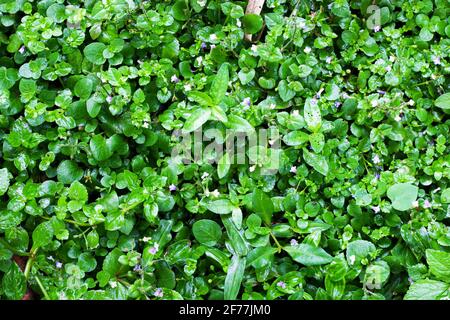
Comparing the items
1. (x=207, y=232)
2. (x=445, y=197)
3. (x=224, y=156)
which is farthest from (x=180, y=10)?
(x=445, y=197)

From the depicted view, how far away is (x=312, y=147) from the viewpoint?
1933mm

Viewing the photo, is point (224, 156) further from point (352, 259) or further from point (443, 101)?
point (443, 101)

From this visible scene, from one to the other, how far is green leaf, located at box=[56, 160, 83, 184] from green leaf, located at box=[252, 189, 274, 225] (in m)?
0.64

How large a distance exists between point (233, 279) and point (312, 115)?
68cm

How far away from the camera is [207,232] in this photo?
5.98 ft

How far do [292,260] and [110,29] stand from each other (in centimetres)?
113

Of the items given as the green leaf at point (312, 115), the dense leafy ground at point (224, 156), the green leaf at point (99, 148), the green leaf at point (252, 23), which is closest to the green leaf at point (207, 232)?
the dense leafy ground at point (224, 156)

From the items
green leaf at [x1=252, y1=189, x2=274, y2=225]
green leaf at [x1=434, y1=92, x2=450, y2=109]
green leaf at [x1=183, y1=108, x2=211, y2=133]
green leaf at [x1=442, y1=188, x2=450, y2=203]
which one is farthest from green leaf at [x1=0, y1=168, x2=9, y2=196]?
green leaf at [x1=434, y1=92, x2=450, y2=109]

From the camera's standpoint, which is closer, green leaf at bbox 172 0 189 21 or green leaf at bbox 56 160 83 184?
green leaf at bbox 56 160 83 184

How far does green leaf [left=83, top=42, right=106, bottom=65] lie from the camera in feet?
6.47

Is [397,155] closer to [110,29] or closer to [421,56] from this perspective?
[421,56]

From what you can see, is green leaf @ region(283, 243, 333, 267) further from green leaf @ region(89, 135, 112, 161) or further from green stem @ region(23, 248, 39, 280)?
green stem @ region(23, 248, 39, 280)

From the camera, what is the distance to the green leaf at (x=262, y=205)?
6.09 feet
